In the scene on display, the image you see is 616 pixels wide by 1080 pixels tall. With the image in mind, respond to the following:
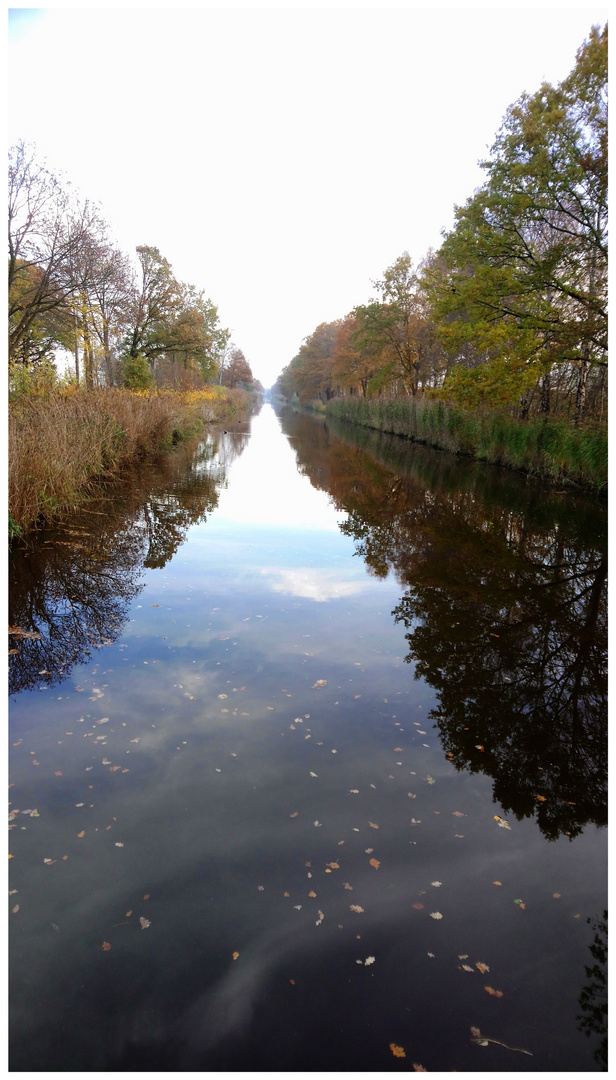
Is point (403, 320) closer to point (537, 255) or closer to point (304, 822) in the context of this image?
point (537, 255)

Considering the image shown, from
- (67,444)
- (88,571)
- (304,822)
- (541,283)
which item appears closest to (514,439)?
(541,283)

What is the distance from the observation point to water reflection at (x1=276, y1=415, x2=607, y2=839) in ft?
13.5

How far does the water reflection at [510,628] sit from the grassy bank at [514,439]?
1394 millimetres

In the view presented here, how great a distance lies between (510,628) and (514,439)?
1502cm

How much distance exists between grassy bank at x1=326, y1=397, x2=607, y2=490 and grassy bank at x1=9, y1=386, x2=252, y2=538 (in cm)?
1251

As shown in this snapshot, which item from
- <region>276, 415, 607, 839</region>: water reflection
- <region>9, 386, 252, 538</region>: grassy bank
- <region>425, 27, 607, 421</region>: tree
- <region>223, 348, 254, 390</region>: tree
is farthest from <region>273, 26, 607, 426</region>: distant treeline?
<region>223, 348, 254, 390</region>: tree

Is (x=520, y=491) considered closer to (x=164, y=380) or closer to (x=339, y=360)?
(x=164, y=380)

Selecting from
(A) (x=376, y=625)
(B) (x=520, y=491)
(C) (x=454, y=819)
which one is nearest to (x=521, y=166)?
(B) (x=520, y=491)

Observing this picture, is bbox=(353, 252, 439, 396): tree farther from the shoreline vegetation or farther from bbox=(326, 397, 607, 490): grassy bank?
the shoreline vegetation

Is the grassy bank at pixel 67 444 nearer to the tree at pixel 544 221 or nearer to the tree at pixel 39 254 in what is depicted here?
the tree at pixel 39 254

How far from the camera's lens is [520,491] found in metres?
16.0

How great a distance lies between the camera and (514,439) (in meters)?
20.0

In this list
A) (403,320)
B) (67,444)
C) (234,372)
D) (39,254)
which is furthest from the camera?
(234,372)

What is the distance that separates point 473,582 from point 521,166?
13426 mm
